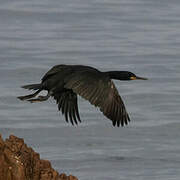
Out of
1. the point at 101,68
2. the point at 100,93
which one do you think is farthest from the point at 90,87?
the point at 101,68

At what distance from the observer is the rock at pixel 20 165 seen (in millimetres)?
6789

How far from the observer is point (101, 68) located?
54.1 feet

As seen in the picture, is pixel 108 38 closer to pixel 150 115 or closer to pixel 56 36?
pixel 56 36

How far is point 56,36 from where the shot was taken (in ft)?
62.3

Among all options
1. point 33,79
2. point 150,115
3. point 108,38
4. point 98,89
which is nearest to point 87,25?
point 108,38

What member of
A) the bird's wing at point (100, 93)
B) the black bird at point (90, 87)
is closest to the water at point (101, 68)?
the black bird at point (90, 87)

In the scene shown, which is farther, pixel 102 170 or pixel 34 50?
pixel 34 50

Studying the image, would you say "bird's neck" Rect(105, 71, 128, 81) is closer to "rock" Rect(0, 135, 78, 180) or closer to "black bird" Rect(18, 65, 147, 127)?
"black bird" Rect(18, 65, 147, 127)

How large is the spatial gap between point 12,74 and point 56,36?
3.11 meters

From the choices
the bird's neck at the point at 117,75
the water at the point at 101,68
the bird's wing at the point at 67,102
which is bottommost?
the water at the point at 101,68

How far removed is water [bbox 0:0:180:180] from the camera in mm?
12953

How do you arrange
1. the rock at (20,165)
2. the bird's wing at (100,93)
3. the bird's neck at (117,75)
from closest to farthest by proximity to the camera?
the rock at (20,165) → the bird's wing at (100,93) → the bird's neck at (117,75)

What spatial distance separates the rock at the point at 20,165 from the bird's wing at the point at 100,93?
2.43 metres

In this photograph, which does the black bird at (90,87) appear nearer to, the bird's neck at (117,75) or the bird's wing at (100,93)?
the bird's wing at (100,93)
